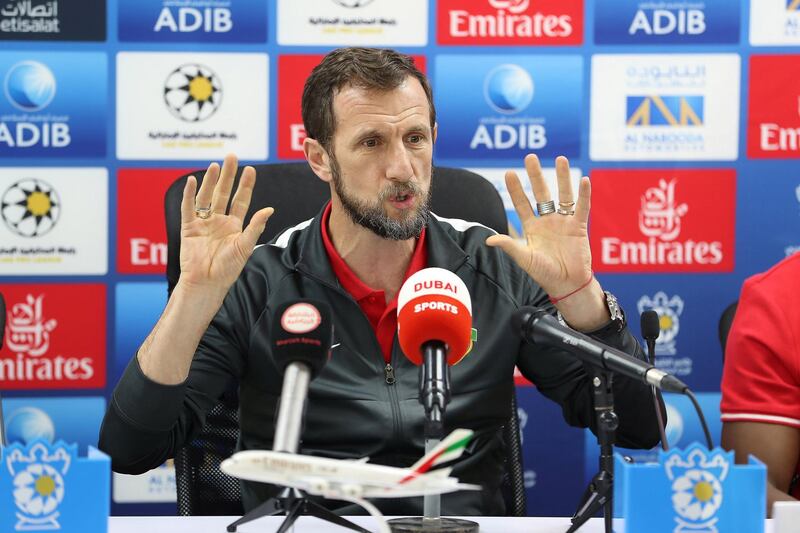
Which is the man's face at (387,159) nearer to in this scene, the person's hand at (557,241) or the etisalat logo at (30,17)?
the person's hand at (557,241)

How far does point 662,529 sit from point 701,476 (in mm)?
86

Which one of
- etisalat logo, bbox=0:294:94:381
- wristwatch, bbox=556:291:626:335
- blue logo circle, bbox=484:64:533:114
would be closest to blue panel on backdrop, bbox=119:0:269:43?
blue logo circle, bbox=484:64:533:114

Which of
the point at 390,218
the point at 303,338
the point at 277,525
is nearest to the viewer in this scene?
the point at 303,338

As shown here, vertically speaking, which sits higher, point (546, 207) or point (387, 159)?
point (387, 159)

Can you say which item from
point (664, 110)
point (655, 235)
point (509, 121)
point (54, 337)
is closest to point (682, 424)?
point (655, 235)

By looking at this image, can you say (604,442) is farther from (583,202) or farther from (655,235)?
(655,235)

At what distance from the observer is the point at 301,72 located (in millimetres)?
3465

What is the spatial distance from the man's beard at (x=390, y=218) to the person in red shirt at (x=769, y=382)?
674mm

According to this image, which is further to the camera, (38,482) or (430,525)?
(430,525)

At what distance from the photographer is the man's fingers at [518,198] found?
206cm

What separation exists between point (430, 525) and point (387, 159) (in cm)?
96

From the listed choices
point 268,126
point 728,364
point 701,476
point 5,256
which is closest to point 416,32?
point 268,126

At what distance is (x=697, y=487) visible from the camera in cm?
136

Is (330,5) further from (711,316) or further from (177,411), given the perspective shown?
(177,411)
